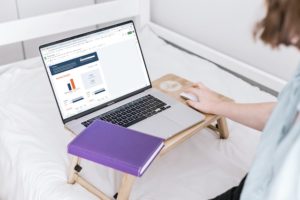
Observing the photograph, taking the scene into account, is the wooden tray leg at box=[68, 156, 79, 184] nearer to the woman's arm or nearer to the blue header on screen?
the blue header on screen

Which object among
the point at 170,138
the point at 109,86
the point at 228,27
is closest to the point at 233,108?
the point at 170,138

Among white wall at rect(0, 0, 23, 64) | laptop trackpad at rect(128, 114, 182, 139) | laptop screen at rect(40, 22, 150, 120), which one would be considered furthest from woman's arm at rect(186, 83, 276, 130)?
white wall at rect(0, 0, 23, 64)

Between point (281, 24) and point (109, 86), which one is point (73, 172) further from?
point (281, 24)

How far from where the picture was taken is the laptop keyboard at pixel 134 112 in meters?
1.35

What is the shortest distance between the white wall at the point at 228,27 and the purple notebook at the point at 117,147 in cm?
84

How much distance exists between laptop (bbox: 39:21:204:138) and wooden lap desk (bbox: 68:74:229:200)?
0.07 feet

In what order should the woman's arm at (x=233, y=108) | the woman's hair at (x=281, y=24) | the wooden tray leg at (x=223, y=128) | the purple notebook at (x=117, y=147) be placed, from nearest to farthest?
1. the woman's hair at (x=281, y=24)
2. the purple notebook at (x=117, y=147)
3. the woman's arm at (x=233, y=108)
4. the wooden tray leg at (x=223, y=128)

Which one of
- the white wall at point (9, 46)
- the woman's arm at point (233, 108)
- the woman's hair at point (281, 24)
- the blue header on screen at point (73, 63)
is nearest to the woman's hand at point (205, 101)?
the woman's arm at point (233, 108)

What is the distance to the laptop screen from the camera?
4.43 ft

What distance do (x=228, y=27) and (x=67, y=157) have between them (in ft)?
3.42

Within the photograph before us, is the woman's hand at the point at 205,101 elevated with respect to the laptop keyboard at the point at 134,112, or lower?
elevated

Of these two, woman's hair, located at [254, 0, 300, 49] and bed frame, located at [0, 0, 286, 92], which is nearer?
woman's hair, located at [254, 0, 300, 49]

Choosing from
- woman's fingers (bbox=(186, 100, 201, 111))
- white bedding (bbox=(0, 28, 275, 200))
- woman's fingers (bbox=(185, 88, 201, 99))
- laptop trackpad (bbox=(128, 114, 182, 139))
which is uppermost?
woman's fingers (bbox=(185, 88, 201, 99))

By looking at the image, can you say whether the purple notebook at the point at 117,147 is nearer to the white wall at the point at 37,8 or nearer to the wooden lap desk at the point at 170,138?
the wooden lap desk at the point at 170,138
